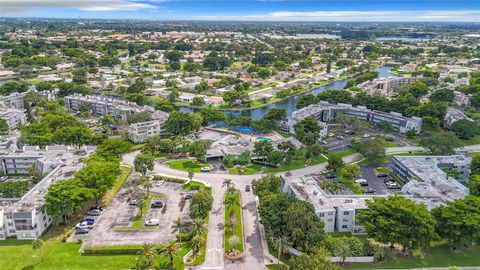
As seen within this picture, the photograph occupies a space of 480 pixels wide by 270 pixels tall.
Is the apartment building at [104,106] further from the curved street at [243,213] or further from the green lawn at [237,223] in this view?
the green lawn at [237,223]

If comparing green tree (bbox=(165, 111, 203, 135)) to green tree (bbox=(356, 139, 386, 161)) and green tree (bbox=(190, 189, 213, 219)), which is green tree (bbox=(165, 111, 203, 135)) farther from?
green tree (bbox=(356, 139, 386, 161))

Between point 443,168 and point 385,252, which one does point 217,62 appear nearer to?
point 443,168

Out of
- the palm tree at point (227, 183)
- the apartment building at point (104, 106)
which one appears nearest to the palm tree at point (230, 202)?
the palm tree at point (227, 183)

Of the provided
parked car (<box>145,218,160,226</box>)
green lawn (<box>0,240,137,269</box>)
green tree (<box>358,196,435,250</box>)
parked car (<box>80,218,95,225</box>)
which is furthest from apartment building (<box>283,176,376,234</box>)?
parked car (<box>80,218,95,225</box>)

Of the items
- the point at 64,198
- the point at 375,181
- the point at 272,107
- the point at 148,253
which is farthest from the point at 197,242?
the point at 272,107

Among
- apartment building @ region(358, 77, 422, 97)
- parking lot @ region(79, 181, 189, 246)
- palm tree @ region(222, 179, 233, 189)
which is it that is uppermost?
apartment building @ region(358, 77, 422, 97)
